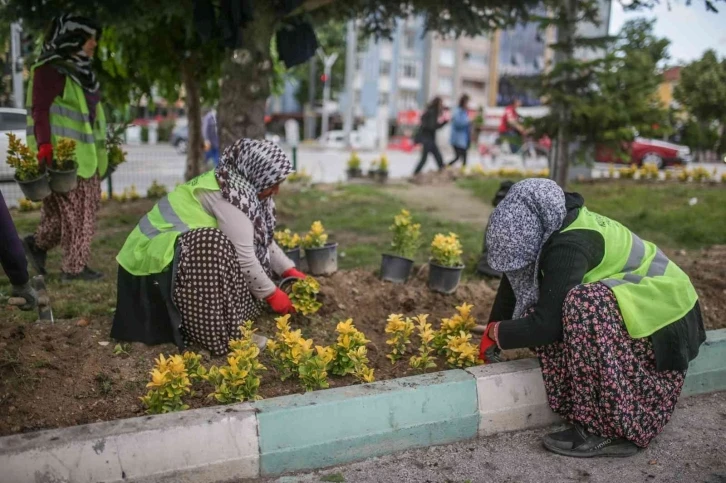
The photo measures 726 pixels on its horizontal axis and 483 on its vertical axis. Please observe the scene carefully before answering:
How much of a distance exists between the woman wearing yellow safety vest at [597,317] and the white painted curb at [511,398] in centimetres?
18

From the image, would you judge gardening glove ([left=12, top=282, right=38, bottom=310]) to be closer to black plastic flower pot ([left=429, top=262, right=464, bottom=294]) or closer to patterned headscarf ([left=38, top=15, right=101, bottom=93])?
patterned headscarf ([left=38, top=15, right=101, bottom=93])

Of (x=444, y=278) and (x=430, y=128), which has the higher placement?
(x=430, y=128)

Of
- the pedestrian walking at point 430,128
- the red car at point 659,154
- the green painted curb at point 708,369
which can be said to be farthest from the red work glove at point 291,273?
the red car at point 659,154

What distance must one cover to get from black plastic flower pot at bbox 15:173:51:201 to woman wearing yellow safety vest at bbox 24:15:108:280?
14 cm

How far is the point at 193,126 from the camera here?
898cm

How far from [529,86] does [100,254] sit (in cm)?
497

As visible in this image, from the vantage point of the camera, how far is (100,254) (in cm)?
595

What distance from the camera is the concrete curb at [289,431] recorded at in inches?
96.4

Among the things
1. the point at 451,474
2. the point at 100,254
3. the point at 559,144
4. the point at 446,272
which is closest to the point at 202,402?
the point at 451,474

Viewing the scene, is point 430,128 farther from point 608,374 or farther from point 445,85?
point 445,85

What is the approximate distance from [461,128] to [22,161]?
37.3 feet

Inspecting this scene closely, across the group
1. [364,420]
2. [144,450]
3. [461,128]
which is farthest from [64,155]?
[461,128]

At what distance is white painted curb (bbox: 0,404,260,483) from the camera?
2.40 m

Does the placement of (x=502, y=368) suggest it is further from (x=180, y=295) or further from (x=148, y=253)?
(x=148, y=253)
